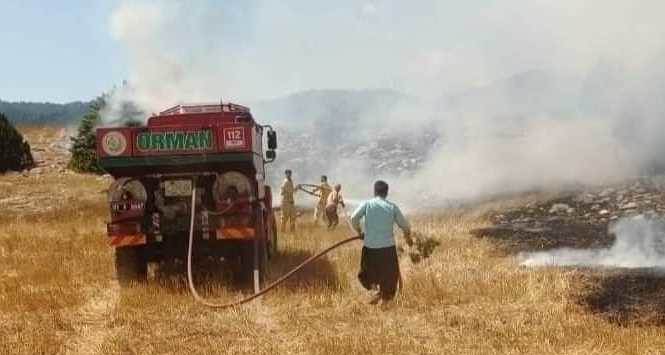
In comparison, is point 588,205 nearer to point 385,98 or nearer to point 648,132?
point 648,132

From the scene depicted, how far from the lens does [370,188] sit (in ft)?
108

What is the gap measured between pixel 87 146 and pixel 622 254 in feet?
94.2

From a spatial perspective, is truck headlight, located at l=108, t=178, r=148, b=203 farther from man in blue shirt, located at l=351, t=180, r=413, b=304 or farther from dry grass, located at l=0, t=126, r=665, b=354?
man in blue shirt, located at l=351, t=180, r=413, b=304

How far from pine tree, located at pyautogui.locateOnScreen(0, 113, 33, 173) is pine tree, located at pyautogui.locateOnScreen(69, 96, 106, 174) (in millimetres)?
2379

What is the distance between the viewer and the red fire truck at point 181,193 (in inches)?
455

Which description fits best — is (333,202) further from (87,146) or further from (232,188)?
(87,146)

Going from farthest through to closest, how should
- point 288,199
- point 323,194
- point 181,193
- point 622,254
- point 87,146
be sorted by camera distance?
point 87,146, point 323,194, point 288,199, point 622,254, point 181,193

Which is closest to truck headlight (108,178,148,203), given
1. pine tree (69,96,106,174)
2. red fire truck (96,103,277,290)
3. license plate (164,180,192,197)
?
red fire truck (96,103,277,290)

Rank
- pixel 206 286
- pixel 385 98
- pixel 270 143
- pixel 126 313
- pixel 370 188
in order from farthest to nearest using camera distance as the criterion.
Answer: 1. pixel 385 98
2. pixel 370 188
3. pixel 270 143
4. pixel 206 286
5. pixel 126 313

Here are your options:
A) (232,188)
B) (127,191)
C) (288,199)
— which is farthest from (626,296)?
(288,199)

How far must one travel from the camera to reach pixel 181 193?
11883 millimetres

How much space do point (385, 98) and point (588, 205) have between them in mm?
39306

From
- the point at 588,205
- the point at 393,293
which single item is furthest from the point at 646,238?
the point at 393,293

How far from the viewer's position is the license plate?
11.9 m
